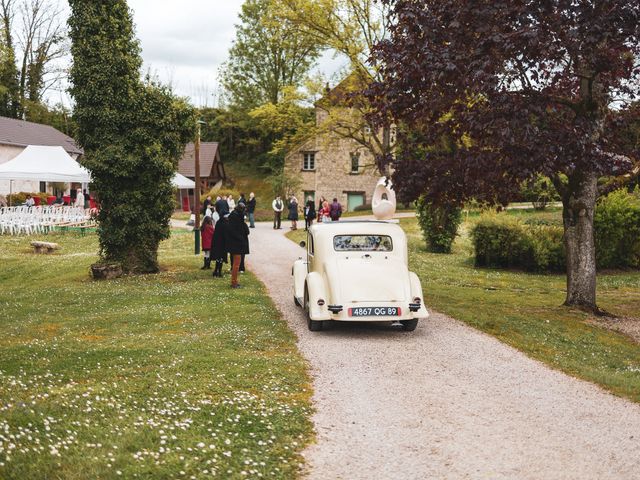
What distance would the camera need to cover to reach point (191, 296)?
49.4ft

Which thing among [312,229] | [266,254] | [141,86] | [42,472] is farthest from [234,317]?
[266,254]

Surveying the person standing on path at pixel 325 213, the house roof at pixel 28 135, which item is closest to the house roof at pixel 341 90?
the person standing on path at pixel 325 213

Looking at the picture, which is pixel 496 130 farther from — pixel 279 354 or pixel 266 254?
pixel 266 254

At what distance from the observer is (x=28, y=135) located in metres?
56.2

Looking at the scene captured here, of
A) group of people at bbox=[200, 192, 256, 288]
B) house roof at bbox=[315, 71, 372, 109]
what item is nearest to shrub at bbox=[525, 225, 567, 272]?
group of people at bbox=[200, 192, 256, 288]

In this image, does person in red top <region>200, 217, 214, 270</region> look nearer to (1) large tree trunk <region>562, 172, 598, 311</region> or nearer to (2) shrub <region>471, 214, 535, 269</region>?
(2) shrub <region>471, 214, 535, 269</region>

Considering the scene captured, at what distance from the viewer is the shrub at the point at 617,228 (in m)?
23.9

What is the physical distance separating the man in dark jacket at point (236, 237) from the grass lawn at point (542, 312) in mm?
4483

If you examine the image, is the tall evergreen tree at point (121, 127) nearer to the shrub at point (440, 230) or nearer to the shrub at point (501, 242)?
the shrub at point (501, 242)

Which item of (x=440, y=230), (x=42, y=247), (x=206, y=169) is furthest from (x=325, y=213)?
(x=206, y=169)

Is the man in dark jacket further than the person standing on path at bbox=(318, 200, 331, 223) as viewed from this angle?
No

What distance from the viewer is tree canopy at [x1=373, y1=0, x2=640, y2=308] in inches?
463

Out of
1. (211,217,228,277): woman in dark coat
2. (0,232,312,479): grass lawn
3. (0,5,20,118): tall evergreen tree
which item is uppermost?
(0,5,20,118): tall evergreen tree

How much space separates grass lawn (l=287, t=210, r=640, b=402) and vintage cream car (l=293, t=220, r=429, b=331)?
184 cm
